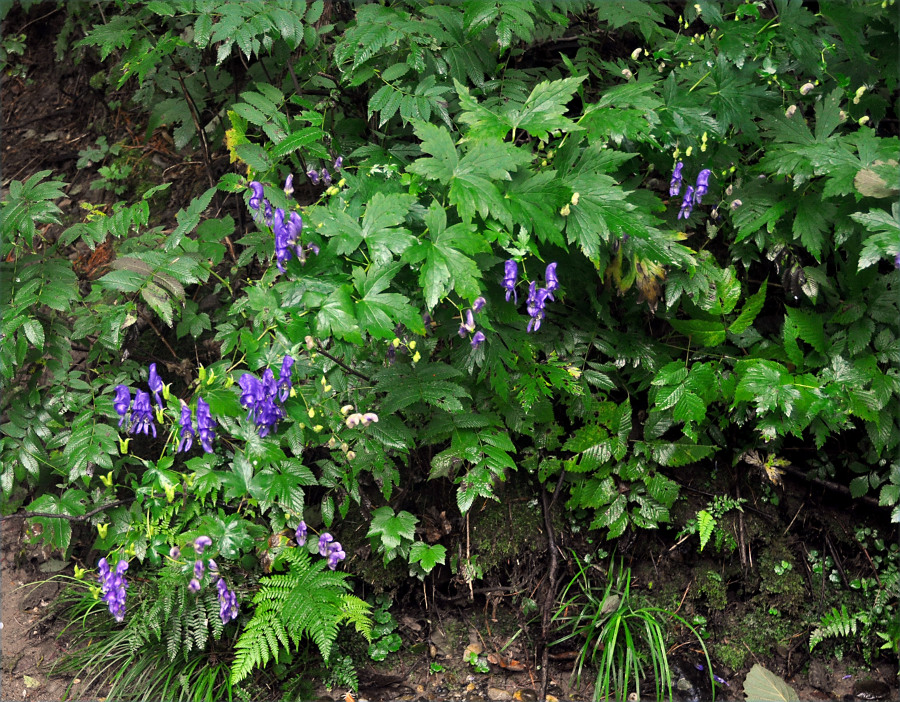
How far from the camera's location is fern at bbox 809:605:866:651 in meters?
2.97

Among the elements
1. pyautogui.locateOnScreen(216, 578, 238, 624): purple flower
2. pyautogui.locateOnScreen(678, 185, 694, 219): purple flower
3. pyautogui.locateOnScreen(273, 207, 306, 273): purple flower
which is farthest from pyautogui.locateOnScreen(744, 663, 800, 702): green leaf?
pyautogui.locateOnScreen(273, 207, 306, 273): purple flower

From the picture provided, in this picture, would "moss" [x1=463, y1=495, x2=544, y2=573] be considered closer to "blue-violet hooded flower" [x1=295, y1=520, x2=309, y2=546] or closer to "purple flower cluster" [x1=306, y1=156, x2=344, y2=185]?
"blue-violet hooded flower" [x1=295, y1=520, x2=309, y2=546]

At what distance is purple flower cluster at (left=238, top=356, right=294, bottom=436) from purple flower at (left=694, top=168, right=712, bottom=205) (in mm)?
1578

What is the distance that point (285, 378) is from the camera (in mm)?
2135

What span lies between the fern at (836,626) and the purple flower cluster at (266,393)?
2.41 m

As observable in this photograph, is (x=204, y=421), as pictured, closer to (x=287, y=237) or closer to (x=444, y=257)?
(x=287, y=237)

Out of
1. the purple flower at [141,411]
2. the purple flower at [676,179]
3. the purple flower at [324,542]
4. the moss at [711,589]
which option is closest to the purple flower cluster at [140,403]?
the purple flower at [141,411]

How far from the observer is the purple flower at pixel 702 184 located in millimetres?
2551

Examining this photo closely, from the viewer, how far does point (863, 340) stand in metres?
2.75

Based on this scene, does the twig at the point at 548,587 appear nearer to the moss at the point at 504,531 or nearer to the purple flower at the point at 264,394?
the moss at the point at 504,531

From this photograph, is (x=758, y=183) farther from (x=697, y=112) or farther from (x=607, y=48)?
(x=607, y=48)

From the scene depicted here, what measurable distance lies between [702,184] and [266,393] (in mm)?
1687

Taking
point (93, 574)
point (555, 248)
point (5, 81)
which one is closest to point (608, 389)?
point (555, 248)

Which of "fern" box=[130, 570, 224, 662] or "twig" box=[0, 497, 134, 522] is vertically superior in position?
"twig" box=[0, 497, 134, 522]
